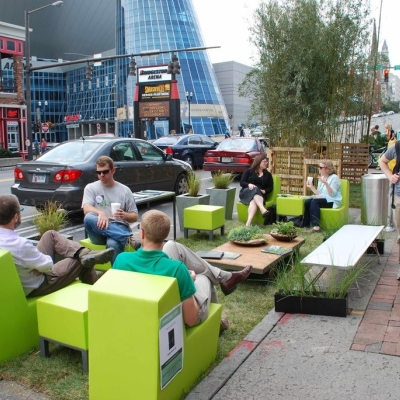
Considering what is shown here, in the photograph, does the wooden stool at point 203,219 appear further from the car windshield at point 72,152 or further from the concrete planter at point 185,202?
the car windshield at point 72,152

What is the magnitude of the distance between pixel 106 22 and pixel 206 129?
41049mm

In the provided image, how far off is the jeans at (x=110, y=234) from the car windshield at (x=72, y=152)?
4.07 metres

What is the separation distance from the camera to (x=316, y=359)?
4.01 m

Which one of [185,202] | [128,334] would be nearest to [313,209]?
[185,202]

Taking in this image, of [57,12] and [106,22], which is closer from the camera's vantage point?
[57,12]

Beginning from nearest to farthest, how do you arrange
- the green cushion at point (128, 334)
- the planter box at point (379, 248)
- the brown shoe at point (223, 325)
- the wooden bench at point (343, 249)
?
1. the green cushion at point (128, 334)
2. the brown shoe at point (223, 325)
3. the wooden bench at point (343, 249)
4. the planter box at point (379, 248)

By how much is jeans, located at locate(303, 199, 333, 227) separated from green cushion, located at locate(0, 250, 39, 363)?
571 cm

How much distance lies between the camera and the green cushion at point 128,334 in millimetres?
3027

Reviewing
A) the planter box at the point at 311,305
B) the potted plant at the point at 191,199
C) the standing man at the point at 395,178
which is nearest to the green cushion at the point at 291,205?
the potted plant at the point at 191,199

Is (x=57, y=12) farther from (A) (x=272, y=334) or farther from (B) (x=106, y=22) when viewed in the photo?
(A) (x=272, y=334)

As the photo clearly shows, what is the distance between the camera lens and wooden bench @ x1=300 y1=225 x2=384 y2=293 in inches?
197

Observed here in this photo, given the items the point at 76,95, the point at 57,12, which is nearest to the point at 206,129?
the point at 76,95

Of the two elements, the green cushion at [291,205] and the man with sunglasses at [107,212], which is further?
the green cushion at [291,205]

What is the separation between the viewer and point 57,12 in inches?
3415
